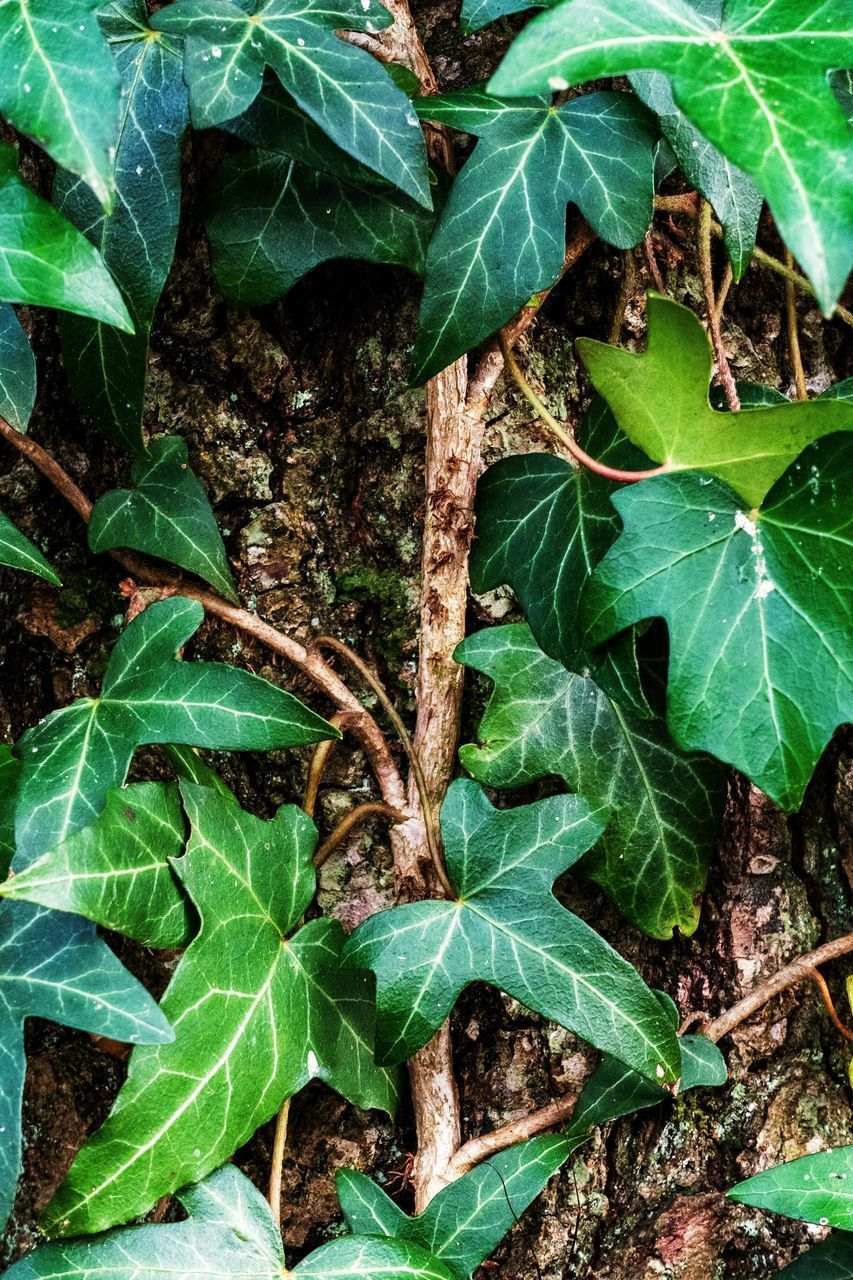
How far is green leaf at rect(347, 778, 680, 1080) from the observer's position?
2.91 feet

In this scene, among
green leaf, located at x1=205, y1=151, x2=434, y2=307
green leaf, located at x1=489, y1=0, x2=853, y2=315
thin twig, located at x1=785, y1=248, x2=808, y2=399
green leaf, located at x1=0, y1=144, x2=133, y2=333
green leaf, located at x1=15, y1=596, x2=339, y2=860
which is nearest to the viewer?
green leaf, located at x1=489, y1=0, x2=853, y2=315

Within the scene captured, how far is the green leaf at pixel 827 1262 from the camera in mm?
918

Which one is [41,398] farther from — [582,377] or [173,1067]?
[173,1067]

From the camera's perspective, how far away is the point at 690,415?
85cm


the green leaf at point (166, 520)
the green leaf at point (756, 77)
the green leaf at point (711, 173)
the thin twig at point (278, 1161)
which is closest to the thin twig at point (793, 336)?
the green leaf at point (711, 173)

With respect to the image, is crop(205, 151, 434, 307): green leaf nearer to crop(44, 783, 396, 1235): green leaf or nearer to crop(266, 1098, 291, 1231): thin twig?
crop(44, 783, 396, 1235): green leaf

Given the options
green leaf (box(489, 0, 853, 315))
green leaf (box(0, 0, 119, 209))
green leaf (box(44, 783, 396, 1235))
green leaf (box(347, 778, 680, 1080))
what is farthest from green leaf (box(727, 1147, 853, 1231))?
green leaf (box(0, 0, 119, 209))

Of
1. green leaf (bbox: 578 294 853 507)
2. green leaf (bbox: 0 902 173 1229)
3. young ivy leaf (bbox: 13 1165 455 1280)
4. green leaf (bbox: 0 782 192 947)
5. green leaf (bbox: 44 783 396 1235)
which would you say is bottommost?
young ivy leaf (bbox: 13 1165 455 1280)

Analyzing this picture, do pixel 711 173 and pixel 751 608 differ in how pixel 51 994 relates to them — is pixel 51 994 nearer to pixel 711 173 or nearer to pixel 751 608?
pixel 751 608

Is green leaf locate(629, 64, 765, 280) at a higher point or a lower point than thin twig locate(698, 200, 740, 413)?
higher

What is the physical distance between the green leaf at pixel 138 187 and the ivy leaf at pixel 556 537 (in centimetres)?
35

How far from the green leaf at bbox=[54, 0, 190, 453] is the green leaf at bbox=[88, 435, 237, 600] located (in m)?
0.12

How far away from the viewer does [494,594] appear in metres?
1.10

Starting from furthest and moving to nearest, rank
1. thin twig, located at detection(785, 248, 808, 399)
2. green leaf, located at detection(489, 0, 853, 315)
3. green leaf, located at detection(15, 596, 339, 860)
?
thin twig, located at detection(785, 248, 808, 399) → green leaf, located at detection(15, 596, 339, 860) → green leaf, located at detection(489, 0, 853, 315)
